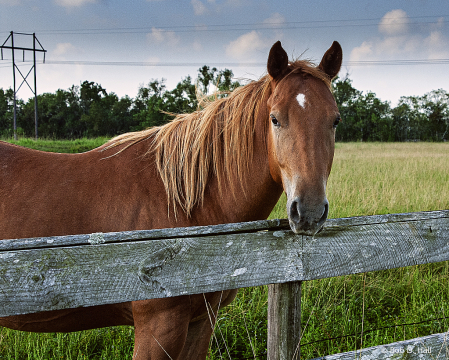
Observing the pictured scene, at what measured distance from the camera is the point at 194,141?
208 centimetres

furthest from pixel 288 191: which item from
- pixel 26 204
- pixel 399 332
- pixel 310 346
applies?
pixel 399 332

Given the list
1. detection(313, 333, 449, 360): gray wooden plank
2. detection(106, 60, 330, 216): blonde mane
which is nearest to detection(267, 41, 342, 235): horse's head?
detection(106, 60, 330, 216): blonde mane

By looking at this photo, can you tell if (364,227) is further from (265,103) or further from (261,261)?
(265,103)

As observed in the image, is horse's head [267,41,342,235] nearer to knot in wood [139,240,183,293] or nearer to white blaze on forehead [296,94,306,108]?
white blaze on forehead [296,94,306,108]

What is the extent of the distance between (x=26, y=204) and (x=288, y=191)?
165 cm

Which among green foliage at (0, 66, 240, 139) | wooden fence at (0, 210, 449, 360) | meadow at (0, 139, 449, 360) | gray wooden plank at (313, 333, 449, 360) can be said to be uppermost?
green foliage at (0, 66, 240, 139)

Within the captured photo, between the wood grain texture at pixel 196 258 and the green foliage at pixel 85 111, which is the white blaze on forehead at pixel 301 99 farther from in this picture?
the green foliage at pixel 85 111

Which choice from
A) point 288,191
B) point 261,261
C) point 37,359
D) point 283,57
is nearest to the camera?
point 261,261

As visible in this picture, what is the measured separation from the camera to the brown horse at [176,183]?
1.72 m

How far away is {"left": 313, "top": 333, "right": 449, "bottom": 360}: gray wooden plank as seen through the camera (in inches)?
59.6

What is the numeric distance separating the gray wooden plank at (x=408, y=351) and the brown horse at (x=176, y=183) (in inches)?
31.6

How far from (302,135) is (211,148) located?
2.25ft

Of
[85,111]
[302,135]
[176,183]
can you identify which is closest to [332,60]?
[302,135]

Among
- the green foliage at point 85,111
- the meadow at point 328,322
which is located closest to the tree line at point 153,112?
the green foliage at point 85,111
